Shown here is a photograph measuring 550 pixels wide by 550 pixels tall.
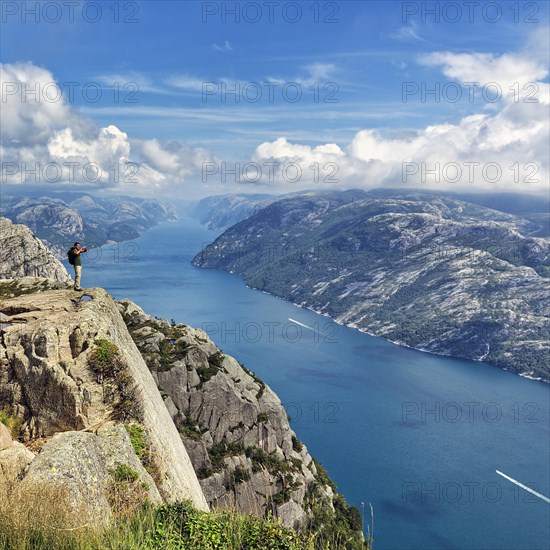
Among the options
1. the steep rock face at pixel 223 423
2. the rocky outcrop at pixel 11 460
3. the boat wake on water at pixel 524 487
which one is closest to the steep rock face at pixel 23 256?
the steep rock face at pixel 223 423

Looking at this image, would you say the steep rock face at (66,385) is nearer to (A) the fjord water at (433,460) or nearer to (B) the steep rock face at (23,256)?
(B) the steep rock face at (23,256)

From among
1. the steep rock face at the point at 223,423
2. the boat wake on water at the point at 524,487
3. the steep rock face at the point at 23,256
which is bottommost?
the boat wake on water at the point at 524,487

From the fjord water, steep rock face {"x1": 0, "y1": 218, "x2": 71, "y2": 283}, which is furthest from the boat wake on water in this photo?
→ steep rock face {"x1": 0, "y1": 218, "x2": 71, "y2": 283}

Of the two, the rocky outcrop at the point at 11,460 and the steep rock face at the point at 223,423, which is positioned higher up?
the rocky outcrop at the point at 11,460

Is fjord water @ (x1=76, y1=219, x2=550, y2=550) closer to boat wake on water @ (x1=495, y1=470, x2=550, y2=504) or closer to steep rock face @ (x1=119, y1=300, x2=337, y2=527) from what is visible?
boat wake on water @ (x1=495, y1=470, x2=550, y2=504)

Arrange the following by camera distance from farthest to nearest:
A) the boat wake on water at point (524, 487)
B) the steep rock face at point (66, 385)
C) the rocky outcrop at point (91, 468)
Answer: the boat wake on water at point (524, 487), the steep rock face at point (66, 385), the rocky outcrop at point (91, 468)

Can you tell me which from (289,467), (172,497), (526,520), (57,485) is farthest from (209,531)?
(526,520)

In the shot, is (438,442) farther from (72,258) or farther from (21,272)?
(72,258)
